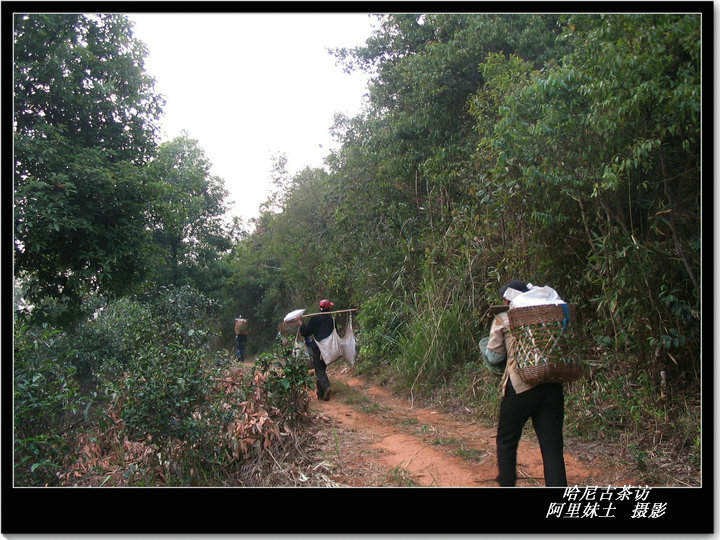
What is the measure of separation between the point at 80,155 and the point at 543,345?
4991mm

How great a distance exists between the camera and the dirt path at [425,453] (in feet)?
12.1

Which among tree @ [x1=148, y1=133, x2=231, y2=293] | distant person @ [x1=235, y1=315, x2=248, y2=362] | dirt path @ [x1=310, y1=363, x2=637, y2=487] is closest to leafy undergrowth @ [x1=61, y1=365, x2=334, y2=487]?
dirt path @ [x1=310, y1=363, x2=637, y2=487]

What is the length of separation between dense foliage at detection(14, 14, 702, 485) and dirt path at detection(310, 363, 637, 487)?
0.44 m

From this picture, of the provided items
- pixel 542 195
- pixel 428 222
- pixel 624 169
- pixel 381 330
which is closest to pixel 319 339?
pixel 381 330

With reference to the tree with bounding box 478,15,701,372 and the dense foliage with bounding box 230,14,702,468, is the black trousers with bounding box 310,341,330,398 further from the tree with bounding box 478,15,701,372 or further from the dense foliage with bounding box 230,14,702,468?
the tree with bounding box 478,15,701,372

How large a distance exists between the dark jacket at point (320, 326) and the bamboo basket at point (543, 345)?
4326mm

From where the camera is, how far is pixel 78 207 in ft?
17.9

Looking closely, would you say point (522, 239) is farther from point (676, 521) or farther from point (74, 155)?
point (74, 155)

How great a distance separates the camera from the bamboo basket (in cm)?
267

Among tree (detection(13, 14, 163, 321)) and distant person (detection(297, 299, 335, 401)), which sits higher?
tree (detection(13, 14, 163, 321))

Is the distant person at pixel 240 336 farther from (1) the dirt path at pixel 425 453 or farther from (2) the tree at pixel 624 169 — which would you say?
(2) the tree at pixel 624 169

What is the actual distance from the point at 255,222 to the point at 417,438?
14993mm

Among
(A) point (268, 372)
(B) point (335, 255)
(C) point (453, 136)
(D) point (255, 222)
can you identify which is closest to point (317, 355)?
(A) point (268, 372)

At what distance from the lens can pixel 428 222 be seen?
8891 millimetres
